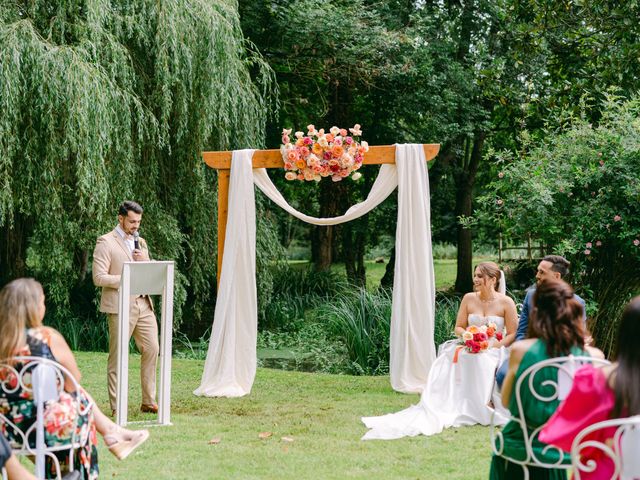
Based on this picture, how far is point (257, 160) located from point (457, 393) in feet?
10.2

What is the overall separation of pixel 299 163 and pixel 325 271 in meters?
7.86

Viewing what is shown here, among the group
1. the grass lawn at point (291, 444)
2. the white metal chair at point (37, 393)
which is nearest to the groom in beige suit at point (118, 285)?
the grass lawn at point (291, 444)

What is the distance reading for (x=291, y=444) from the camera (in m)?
5.61

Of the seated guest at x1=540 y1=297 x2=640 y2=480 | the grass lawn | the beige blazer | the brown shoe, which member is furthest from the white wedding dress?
the seated guest at x1=540 y1=297 x2=640 y2=480

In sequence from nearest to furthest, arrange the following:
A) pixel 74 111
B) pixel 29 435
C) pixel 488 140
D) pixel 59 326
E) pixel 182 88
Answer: pixel 29 435 < pixel 74 111 < pixel 182 88 < pixel 59 326 < pixel 488 140

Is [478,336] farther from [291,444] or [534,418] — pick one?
[534,418]

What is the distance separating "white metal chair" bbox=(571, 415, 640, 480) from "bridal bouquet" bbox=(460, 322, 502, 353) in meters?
3.41

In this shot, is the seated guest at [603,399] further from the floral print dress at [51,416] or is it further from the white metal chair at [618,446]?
the floral print dress at [51,416]

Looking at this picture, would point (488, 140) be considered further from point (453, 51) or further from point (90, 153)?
point (90, 153)

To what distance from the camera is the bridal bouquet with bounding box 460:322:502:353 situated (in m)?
6.46

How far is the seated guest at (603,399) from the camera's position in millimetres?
2877

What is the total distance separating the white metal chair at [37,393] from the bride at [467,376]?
112 inches

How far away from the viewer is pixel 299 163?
783cm

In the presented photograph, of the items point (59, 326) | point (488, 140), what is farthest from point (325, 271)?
point (59, 326)
